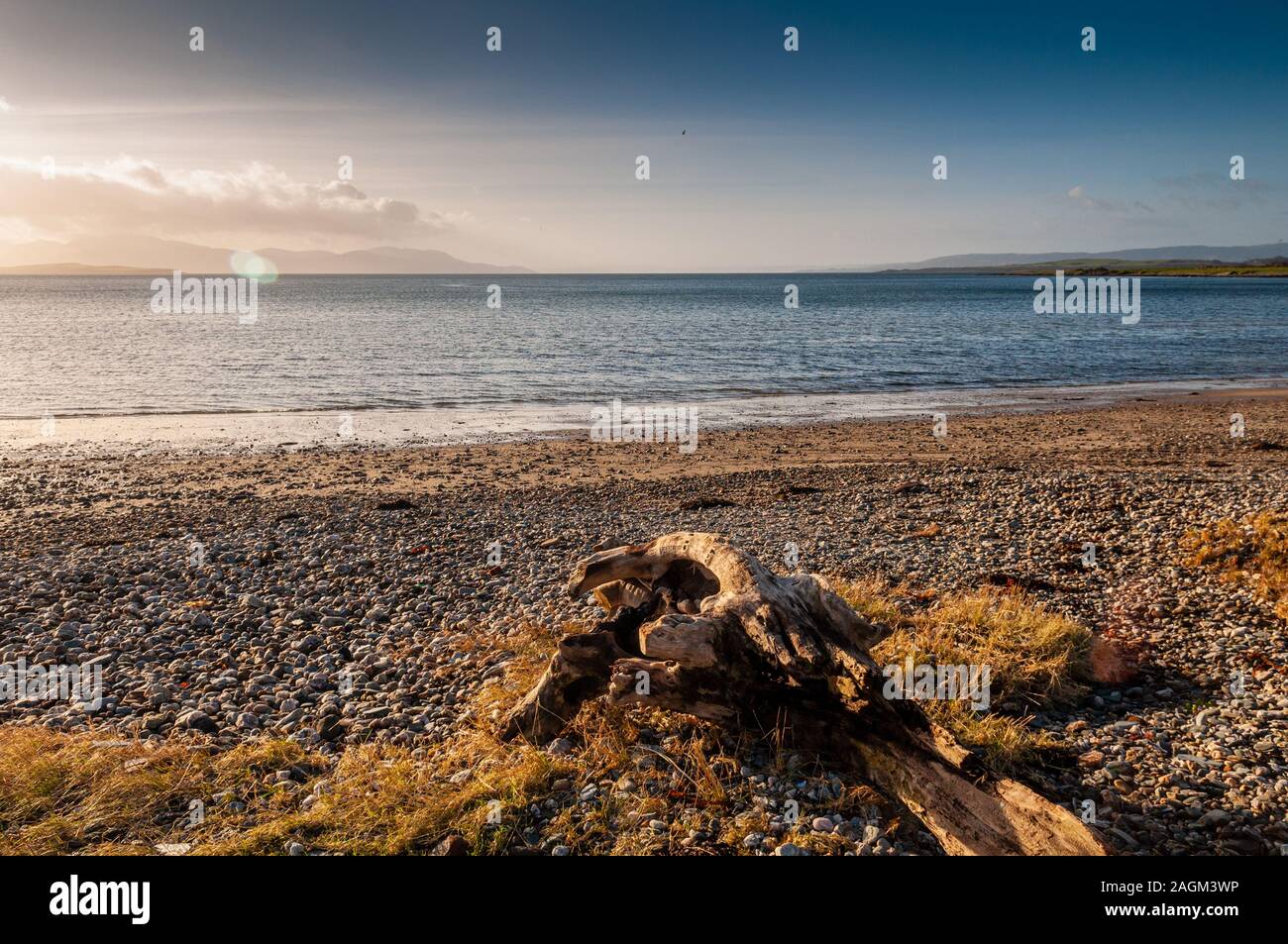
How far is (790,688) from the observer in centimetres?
616

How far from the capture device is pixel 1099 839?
16.2 feet

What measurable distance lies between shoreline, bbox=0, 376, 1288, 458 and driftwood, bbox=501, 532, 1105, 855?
17829mm

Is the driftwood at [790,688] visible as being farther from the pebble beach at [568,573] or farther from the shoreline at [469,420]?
the shoreline at [469,420]

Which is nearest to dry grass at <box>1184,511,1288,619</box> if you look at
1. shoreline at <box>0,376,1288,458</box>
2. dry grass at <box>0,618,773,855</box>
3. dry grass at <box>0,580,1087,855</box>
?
dry grass at <box>0,580,1087,855</box>

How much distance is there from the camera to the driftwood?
523cm

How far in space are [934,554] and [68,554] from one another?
46.8ft

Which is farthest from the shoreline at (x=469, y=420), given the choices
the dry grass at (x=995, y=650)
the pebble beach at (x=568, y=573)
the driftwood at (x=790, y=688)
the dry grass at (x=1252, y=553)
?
the driftwood at (x=790, y=688)

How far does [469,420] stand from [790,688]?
938 inches

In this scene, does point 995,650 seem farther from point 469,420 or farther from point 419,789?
point 469,420

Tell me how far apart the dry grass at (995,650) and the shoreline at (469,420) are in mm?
16897

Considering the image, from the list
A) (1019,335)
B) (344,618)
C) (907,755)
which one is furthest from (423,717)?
(1019,335)

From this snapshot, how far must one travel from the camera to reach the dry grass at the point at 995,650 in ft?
21.6

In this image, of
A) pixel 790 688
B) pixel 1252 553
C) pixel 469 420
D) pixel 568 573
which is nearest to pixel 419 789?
pixel 790 688

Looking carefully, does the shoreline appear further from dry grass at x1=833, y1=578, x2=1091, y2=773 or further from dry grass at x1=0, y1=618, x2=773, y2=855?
dry grass at x1=0, y1=618, x2=773, y2=855
